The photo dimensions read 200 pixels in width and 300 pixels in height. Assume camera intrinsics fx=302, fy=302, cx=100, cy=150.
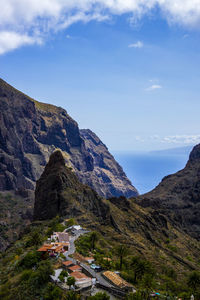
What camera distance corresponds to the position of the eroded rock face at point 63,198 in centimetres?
12205

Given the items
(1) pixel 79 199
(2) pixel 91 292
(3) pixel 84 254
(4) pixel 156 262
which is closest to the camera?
(2) pixel 91 292

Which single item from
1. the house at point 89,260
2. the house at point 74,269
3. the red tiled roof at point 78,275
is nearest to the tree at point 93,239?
the house at point 89,260

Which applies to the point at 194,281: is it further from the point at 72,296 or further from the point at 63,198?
the point at 63,198

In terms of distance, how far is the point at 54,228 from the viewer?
97250 millimetres

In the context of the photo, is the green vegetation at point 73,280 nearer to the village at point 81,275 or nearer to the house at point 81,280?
the village at point 81,275

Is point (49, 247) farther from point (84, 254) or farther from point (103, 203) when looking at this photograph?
point (103, 203)

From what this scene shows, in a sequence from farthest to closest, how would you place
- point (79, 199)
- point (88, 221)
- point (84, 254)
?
point (79, 199) → point (88, 221) → point (84, 254)

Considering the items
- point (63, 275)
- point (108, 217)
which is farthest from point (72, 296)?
point (108, 217)

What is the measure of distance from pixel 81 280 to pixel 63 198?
71.2m

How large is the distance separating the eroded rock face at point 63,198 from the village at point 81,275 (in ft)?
146

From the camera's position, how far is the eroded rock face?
122m

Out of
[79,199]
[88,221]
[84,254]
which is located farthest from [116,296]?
[79,199]

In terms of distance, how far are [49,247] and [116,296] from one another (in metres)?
23.5

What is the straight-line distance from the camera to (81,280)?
5381 cm
